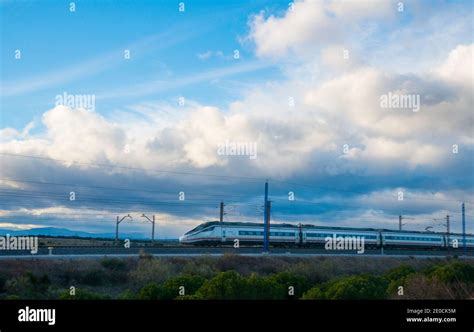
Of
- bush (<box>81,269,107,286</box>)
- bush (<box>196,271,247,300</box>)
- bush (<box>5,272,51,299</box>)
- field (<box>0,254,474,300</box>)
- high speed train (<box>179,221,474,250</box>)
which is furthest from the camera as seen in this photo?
high speed train (<box>179,221,474,250</box>)

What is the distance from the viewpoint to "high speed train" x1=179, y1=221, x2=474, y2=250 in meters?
50.5

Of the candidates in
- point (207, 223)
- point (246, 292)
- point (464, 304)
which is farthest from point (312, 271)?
point (207, 223)

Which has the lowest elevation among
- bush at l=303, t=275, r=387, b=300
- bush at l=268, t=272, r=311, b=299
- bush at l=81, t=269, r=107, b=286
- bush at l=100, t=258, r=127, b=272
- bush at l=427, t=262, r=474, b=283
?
bush at l=81, t=269, r=107, b=286

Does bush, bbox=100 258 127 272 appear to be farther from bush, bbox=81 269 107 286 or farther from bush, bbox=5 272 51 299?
bush, bbox=5 272 51 299

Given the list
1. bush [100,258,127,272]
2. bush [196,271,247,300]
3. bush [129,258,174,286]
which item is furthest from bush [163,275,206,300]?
bush [100,258,127,272]

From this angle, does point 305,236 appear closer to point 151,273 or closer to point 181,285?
point 151,273

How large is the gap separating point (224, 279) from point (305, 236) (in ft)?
149

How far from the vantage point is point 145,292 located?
1170 centimetres

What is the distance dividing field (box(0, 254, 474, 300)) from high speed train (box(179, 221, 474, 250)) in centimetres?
1670

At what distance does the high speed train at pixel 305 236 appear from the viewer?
50469mm

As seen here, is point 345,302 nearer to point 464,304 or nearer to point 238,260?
point 464,304

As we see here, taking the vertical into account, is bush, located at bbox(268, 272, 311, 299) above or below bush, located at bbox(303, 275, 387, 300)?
below

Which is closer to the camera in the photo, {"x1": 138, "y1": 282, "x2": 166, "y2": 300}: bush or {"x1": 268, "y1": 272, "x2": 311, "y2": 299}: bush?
{"x1": 138, "y1": 282, "x2": 166, "y2": 300}: bush

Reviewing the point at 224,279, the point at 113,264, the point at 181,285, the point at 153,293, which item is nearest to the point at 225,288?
the point at 224,279
